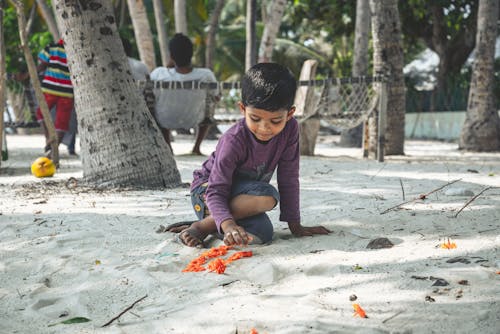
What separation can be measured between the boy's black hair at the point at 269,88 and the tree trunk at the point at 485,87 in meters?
6.52

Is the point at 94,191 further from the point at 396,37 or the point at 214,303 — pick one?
the point at 396,37

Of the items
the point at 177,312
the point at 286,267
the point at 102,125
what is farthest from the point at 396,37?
the point at 177,312

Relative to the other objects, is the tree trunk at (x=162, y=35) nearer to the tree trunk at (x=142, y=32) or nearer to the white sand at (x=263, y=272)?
the tree trunk at (x=142, y=32)

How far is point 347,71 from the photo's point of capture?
19406 mm

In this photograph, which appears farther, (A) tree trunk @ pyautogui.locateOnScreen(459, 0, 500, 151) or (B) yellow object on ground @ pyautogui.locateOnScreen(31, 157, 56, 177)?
(A) tree trunk @ pyautogui.locateOnScreen(459, 0, 500, 151)

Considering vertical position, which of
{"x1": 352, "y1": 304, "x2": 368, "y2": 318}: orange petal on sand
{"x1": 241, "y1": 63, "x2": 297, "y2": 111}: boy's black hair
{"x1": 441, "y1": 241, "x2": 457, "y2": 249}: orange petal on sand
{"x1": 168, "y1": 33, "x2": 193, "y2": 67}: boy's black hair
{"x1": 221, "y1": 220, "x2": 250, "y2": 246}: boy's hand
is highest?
{"x1": 168, "y1": 33, "x2": 193, "y2": 67}: boy's black hair

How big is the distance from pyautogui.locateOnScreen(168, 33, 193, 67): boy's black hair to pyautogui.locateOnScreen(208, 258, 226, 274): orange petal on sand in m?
4.22

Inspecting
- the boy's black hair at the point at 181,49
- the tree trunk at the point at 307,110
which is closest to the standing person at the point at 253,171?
the boy's black hair at the point at 181,49

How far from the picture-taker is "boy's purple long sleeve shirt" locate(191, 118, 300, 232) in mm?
2570

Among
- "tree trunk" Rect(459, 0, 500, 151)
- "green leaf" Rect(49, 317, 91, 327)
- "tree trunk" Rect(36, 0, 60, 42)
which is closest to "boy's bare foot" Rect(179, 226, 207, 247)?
"green leaf" Rect(49, 317, 91, 327)

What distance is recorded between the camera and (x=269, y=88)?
237 centimetres

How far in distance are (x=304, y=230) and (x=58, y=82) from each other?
15.0ft

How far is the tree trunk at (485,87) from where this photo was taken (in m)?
8.09

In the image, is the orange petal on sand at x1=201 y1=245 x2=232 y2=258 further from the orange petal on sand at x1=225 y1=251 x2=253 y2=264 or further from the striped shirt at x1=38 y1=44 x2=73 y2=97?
the striped shirt at x1=38 y1=44 x2=73 y2=97
